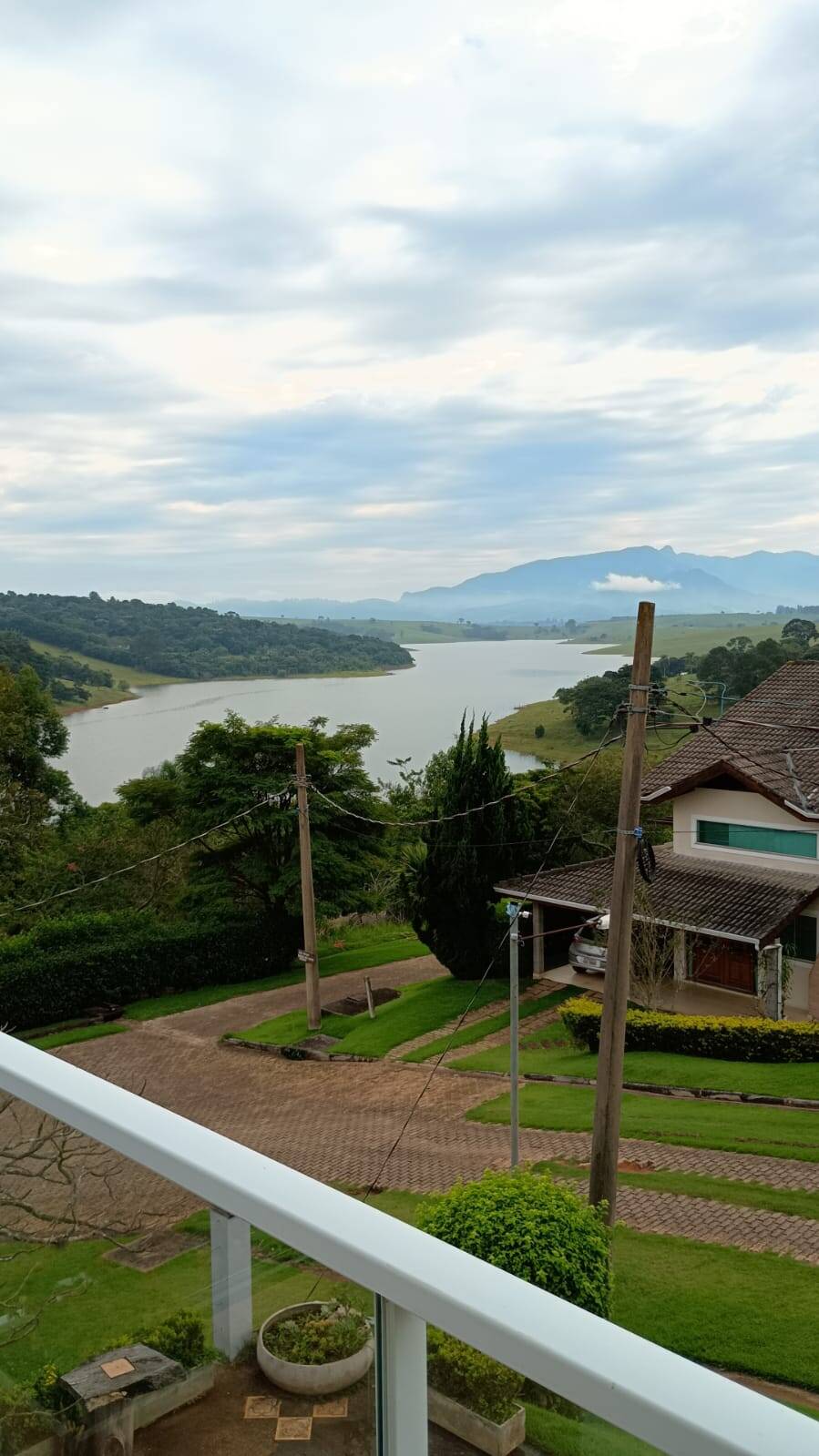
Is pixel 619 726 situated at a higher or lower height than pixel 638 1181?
higher

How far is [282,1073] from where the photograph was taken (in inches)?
743

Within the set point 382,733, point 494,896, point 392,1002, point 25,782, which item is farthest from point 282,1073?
point 382,733

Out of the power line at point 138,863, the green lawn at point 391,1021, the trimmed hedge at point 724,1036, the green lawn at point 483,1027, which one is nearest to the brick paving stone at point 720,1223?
the trimmed hedge at point 724,1036

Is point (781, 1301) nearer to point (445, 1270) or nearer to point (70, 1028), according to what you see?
point (445, 1270)

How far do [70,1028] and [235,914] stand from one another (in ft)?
16.8

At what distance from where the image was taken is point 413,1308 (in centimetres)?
86

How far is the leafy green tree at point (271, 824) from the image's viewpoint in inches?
1014

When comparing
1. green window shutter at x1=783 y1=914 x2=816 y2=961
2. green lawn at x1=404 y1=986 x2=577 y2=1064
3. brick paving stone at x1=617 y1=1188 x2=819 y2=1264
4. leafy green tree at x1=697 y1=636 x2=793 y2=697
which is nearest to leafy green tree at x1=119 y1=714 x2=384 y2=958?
green lawn at x1=404 y1=986 x2=577 y2=1064

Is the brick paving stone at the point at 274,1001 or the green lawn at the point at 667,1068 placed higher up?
the green lawn at the point at 667,1068

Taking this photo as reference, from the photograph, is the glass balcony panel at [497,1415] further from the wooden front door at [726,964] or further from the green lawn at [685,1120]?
the wooden front door at [726,964]

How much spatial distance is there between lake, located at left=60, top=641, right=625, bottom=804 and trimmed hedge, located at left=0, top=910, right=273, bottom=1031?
5701mm

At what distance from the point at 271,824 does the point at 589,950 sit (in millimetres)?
8856

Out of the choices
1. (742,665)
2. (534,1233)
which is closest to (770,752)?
(534,1233)

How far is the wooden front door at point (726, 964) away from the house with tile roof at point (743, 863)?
19 mm
